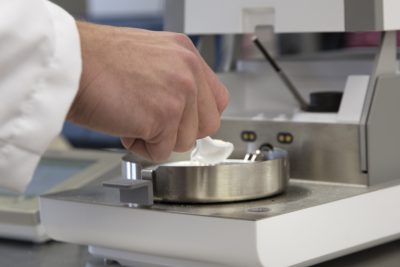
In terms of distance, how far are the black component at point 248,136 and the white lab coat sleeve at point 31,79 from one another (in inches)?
17.9

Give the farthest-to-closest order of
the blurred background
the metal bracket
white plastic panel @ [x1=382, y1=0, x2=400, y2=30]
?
the blurred background < white plastic panel @ [x1=382, y1=0, x2=400, y2=30] < the metal bracket

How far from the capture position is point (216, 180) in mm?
934

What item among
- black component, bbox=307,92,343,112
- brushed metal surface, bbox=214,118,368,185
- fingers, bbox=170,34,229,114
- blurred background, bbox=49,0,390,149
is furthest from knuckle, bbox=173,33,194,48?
black component, bbox=307,92,343,112

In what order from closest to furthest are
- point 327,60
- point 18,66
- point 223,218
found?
point 18,66 → point 223,218 → point 327,60

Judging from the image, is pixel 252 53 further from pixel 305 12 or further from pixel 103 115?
pixel 103 115

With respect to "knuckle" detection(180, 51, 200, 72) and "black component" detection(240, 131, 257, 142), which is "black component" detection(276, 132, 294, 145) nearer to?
"black component" detection(240, 131, 257, 142)

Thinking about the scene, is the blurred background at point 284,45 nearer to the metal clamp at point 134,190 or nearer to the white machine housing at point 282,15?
the white machine housing at point 282,15

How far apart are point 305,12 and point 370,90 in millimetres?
119

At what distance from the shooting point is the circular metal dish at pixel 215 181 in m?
0.93

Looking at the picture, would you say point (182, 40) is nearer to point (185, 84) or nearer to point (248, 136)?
point (185, 84)

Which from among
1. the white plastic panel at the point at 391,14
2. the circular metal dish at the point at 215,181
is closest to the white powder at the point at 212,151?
the circular metal dish at the point at 215,181

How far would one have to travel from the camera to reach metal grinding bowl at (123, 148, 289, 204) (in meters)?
0.93

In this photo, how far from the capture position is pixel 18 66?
0.67m

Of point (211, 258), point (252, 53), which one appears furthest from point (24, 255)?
point (252, 53)
